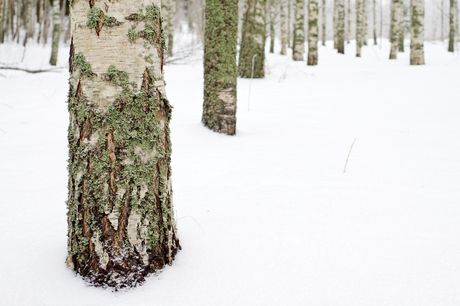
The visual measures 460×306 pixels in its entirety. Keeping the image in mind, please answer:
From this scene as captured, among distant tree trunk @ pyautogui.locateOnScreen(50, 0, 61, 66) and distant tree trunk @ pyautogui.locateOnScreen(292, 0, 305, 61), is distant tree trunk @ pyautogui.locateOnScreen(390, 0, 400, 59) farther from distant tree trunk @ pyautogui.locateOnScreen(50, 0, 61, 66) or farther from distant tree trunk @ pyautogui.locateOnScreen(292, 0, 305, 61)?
distant tree trunk @ pyautogui.locateOnScreen(50, 0, 61, 66)

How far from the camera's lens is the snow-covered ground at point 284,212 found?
124 cm

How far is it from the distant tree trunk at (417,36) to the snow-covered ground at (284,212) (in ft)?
14.5

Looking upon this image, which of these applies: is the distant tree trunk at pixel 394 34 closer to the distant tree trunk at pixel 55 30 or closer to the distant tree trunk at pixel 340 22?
the distant tree trunk at pixel 340 22

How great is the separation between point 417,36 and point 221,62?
6.85 metres

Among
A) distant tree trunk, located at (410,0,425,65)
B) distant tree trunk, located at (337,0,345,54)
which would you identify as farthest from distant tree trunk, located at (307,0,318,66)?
distant tree trunk, located at (337,0,345,54)

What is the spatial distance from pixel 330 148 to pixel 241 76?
4.29 m

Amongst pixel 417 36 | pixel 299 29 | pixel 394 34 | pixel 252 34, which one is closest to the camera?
pixel 252 34

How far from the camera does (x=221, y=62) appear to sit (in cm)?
318

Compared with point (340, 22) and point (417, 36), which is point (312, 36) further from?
point (340, 22)

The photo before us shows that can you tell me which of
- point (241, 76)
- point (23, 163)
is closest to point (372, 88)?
point (241, 76)

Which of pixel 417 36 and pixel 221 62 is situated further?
pixel 417 36

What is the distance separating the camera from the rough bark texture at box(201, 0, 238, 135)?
10.4 feet


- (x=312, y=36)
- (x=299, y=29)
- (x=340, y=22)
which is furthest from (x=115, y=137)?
(x=340, y=22)

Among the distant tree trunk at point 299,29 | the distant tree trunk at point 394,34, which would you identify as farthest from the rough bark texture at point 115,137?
the distant tree trunk at point 394,34
